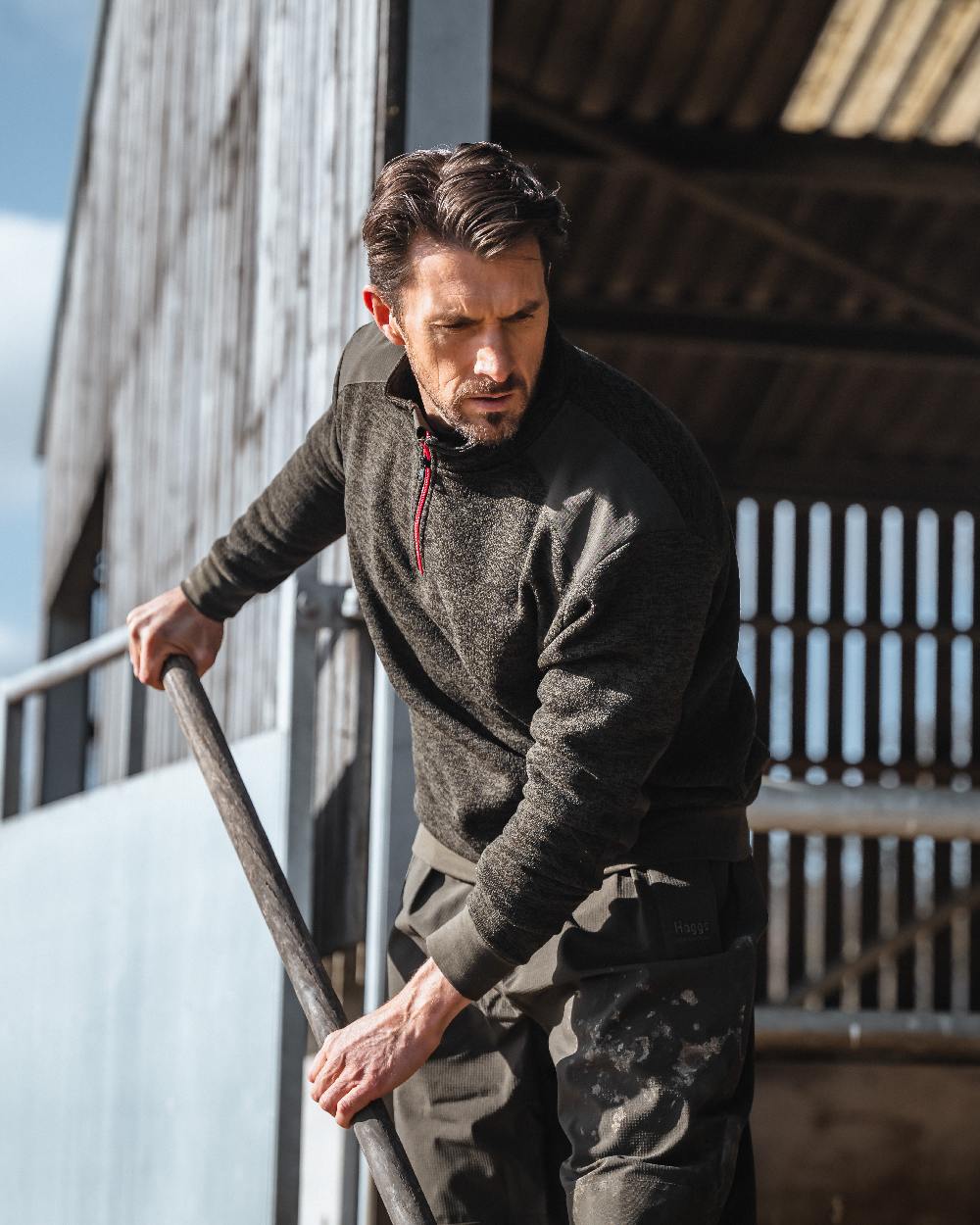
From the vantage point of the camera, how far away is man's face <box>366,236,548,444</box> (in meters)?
1.87

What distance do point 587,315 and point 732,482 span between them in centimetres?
199

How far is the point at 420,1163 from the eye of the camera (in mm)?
2256

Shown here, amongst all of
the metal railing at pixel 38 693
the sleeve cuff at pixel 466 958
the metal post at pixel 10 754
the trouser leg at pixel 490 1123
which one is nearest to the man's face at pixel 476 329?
the sleeve cuff at pixel 466 958

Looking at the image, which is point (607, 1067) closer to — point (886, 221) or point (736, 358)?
point (886, 221)

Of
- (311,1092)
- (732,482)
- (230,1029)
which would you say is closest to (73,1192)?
(230,1029)

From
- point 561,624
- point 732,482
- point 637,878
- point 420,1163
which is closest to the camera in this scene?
point 561,624

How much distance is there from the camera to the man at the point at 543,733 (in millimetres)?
1869

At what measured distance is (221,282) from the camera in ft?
17.1

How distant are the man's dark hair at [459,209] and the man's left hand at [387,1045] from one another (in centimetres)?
90

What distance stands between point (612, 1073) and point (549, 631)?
582 millimetres

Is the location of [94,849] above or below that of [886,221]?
below

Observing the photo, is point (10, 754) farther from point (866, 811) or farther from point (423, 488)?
point (423, 488)

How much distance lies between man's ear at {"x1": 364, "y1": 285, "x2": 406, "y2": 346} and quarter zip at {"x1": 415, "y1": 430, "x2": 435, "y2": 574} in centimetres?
14

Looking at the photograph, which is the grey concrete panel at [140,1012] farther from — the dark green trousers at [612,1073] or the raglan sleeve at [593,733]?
the raglan sleeve at [593,733]
